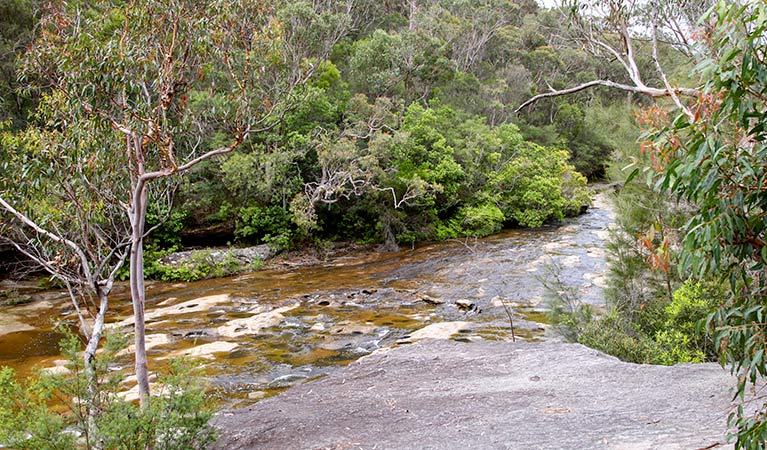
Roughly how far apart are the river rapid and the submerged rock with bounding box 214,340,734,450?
1.84m

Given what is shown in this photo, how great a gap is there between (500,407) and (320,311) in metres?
8.42

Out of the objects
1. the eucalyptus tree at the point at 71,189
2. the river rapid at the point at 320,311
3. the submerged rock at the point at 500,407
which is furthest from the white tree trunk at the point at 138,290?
the river rapid at the point at 320,311

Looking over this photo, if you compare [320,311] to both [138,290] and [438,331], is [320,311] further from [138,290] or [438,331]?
[138,290]

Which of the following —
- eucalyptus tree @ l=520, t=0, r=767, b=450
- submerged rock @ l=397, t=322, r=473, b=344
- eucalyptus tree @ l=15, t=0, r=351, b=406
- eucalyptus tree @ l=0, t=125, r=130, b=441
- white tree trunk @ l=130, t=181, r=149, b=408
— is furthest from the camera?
submerged rock @ l=397, t=322, r=473, b=344

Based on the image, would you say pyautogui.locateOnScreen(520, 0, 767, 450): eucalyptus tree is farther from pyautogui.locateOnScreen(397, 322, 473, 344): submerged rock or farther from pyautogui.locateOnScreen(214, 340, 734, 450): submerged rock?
pyautogui.locateOnScreen(397, 322, 473, 344): submerged rock

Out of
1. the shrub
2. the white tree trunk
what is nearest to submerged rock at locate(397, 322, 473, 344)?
the white tree trunk

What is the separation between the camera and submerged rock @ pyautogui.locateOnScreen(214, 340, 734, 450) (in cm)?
571

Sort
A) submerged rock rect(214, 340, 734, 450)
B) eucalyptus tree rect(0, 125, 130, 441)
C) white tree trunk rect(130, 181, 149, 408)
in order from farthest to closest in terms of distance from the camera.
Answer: eucalyptus tree rect(0, 125, 130, 441)
white tree trunk rect(130, 181, 149, 408)
submerged rock rect(214, 340, 734, 450)

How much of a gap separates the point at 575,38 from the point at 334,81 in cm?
2088

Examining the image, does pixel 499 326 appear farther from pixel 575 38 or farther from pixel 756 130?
pixel 756 130

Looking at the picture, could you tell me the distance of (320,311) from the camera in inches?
582

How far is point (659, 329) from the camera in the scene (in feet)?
33.1

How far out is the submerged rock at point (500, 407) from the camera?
571 cm

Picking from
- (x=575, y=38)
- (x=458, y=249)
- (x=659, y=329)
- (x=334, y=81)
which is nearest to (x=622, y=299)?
(x=659, y=329)
